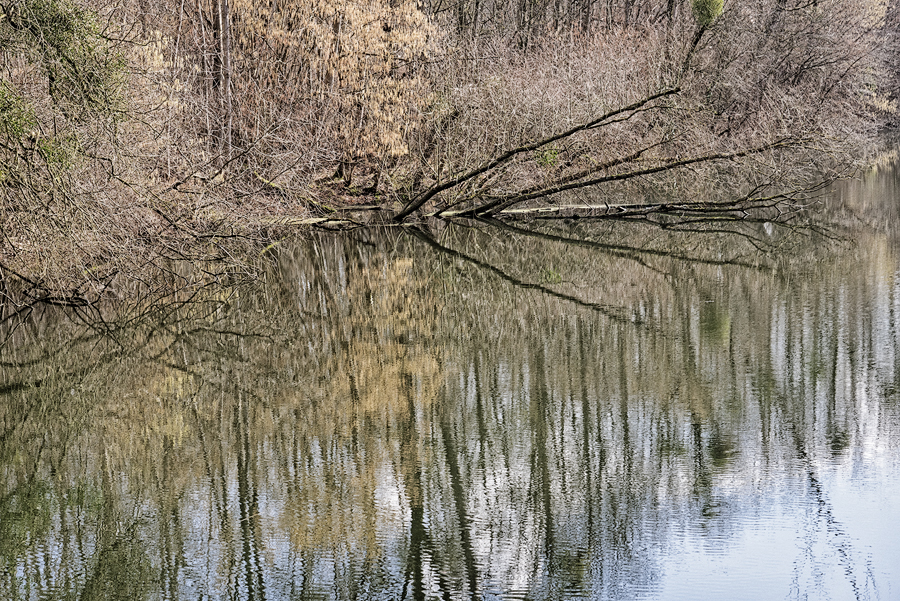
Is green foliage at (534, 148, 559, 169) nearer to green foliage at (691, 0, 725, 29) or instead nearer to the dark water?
the dark water

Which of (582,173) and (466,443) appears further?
(582,173)

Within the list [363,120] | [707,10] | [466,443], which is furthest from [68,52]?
[707,10]

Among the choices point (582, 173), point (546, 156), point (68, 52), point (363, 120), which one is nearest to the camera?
point (68, 52)

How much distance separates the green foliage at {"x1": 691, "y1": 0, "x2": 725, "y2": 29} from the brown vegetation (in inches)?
2.8

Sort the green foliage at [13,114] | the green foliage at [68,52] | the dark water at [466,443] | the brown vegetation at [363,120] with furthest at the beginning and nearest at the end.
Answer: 1. the brown vegetation at [363,120]
2. the green foliage at [68,52]
3. the green foliage at [13,114]
4. the dark water at [466,443]

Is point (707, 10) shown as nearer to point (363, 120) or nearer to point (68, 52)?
point (363, 120)

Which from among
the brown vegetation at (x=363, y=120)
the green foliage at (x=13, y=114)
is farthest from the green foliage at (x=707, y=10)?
the green foliage at (x=13, y=114)

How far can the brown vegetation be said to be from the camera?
28.3 feet

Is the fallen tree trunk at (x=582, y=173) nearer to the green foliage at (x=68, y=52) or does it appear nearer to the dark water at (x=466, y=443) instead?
the dark water at (x=466, y=443)

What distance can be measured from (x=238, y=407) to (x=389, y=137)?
10658 millimetres

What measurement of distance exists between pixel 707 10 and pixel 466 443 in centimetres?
1640

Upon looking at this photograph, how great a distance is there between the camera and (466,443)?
5805 millimetres

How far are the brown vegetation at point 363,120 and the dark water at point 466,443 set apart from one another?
3.66ft

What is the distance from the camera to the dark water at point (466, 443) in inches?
165
